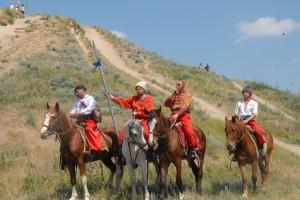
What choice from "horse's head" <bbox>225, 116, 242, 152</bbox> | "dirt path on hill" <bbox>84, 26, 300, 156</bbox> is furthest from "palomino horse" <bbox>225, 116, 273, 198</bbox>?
"dirt path on hill" <bbox>84, 26, 300, 156</bbox>

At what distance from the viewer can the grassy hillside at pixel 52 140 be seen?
12125 millimetres

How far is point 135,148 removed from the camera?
10281 mm

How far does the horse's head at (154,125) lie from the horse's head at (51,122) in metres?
2.01

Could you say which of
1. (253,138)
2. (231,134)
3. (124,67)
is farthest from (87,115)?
(124,67)

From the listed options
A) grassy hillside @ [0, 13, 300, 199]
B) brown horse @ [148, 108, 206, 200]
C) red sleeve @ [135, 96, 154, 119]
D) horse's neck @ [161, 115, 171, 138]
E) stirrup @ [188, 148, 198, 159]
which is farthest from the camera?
grassy hillside @ [0, 13, 300, 199]

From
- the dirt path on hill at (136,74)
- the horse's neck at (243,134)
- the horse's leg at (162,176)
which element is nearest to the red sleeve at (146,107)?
the horse's leg at (162,176)

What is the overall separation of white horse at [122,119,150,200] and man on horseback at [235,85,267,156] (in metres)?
2.91

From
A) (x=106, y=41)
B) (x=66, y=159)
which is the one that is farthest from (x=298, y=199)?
(x=106, y=41)

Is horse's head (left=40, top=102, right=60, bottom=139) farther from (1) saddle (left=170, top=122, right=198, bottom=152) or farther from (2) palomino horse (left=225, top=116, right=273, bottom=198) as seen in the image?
(2) palomino horse (left=225, top=116, right=273, bottom=198)

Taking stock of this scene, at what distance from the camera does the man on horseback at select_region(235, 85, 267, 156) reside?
1153 cm

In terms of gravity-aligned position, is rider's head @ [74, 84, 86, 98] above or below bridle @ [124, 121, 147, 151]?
above

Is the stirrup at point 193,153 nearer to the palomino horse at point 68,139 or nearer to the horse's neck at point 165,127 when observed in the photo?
the horse's neck at point 165,127

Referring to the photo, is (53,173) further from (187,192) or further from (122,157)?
(187,192)

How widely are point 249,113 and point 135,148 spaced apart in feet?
10.5
